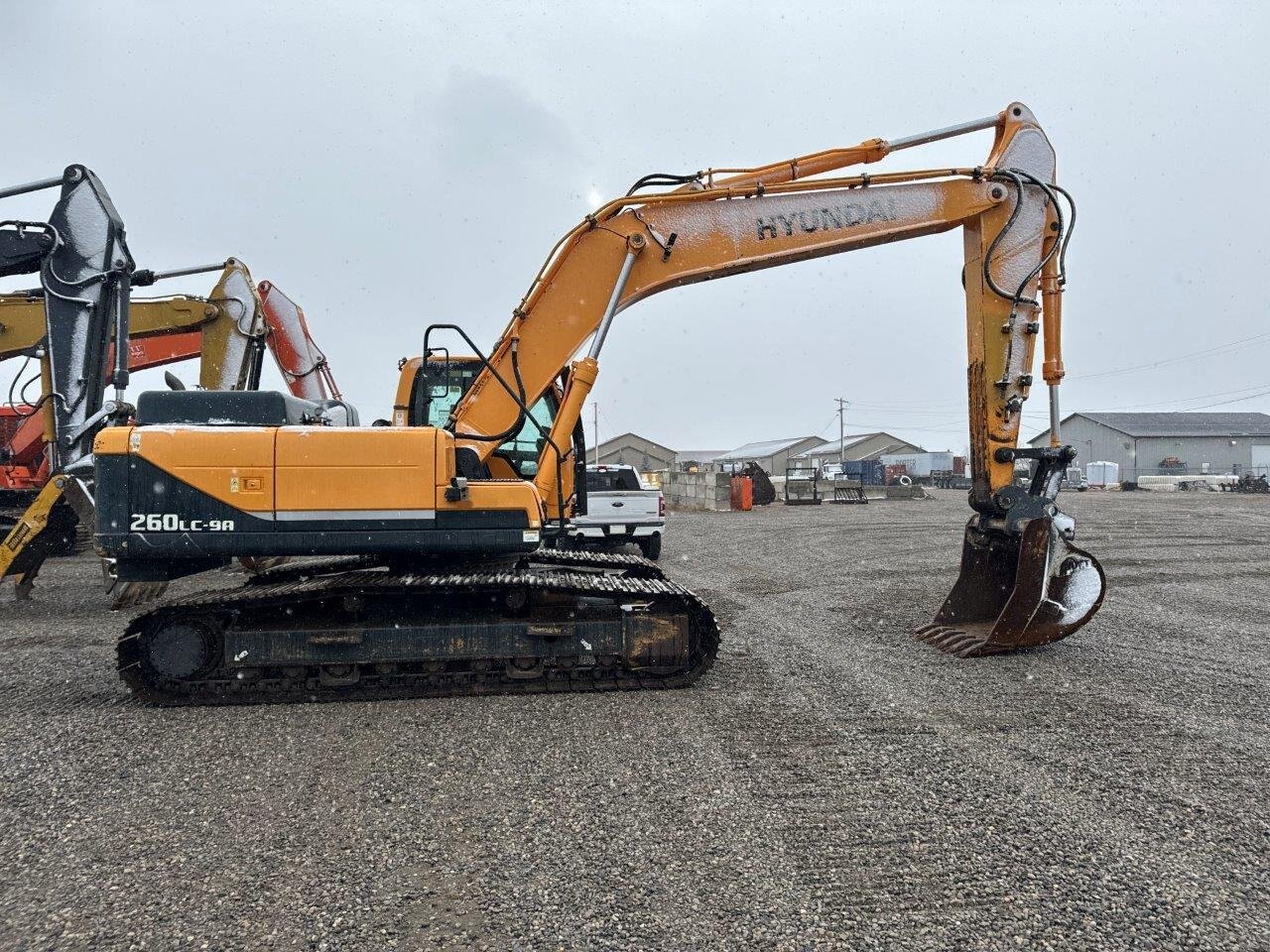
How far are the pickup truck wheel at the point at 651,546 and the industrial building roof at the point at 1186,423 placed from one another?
57.1 metres

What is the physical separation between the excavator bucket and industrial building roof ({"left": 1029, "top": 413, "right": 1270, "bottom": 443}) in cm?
6140

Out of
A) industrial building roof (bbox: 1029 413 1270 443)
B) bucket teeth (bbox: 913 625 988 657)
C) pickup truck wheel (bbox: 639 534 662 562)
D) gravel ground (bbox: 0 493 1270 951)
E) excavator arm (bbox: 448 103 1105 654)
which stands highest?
industrial building roof (bbox: 1029 413 1270 443)

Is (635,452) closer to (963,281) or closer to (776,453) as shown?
(776,453)

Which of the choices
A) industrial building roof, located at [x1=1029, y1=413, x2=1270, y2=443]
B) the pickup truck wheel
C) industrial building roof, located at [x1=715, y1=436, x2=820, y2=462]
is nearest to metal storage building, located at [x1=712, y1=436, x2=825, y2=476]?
industrial building roof, located at [x1=715, y1=436, x2=820, y2=462]

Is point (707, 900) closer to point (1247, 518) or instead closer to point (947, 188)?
point (947, 188)

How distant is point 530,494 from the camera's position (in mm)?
5234

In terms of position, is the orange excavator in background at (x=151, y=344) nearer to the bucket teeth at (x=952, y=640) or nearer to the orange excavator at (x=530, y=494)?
the orange excavator at (x=530, y=494)

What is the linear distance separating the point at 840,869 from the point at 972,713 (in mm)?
2265

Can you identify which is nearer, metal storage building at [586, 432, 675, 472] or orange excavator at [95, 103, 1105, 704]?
orange excavator at [95, 103, 1105, 704]

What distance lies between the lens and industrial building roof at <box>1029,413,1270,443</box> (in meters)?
61.5

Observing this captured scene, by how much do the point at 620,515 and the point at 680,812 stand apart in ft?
32.3

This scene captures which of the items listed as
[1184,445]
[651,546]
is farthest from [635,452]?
[651,546]

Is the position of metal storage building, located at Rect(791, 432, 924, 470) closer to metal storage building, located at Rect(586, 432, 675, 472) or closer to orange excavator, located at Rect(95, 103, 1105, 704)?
metal storage building, located at Rect(586, 432, 675, 472)

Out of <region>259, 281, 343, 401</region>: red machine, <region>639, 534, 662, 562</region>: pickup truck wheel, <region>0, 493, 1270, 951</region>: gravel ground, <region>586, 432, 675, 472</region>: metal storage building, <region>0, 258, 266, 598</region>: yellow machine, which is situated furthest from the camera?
<region>586, 432, 675, 472</region>: metal storage building
